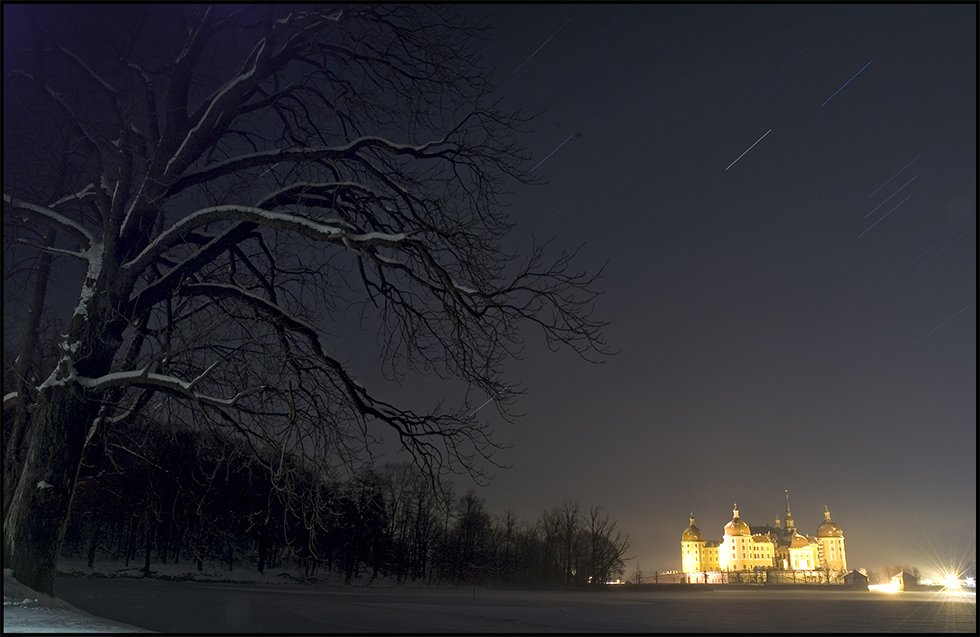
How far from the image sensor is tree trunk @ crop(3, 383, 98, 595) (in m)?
8.80

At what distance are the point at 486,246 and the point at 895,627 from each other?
12.2 m

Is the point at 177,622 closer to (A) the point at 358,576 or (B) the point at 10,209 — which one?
(B) the point at 10,209

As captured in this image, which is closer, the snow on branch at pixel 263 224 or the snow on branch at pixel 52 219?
the snow on branch at pixel 263 224

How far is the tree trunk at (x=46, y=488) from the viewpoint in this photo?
8.80 m

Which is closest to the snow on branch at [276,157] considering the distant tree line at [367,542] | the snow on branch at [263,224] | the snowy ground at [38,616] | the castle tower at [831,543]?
the snow on branch at [263,224]

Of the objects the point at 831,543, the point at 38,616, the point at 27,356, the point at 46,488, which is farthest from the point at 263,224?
the point at 831,543

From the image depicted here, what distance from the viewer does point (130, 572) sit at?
45094 millimetres

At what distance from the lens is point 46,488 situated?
9141 millimetres

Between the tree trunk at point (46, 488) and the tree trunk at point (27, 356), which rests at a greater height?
the tree trunk at point (27, 356)

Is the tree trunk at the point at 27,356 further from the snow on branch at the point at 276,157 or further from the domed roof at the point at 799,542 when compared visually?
the domed roof at the point at 799,542

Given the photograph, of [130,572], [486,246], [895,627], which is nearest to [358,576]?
[130,572]

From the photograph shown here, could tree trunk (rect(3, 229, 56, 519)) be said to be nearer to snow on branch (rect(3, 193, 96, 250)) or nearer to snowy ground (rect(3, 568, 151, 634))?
snow on branch (rect(3, 193, 96, 250))

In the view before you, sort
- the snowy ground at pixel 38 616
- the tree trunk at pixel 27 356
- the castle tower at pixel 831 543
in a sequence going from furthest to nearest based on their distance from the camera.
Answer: the castle tower at pixel 831 543
the tree trunk at pixel 27 356
the snowy ground at pixel 38 616

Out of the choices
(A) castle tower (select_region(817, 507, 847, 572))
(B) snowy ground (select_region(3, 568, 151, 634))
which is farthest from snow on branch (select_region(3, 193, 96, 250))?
(A) castle tower (select_region(817, 507, 847, 572))
